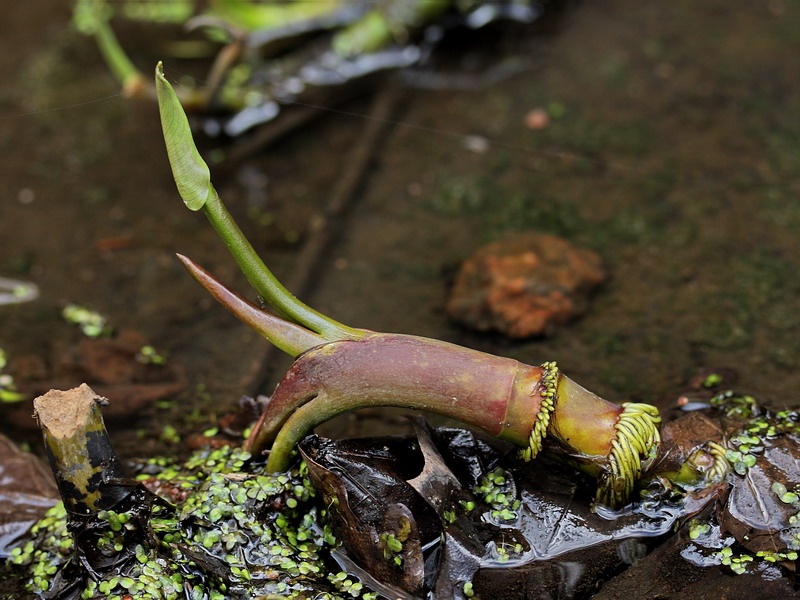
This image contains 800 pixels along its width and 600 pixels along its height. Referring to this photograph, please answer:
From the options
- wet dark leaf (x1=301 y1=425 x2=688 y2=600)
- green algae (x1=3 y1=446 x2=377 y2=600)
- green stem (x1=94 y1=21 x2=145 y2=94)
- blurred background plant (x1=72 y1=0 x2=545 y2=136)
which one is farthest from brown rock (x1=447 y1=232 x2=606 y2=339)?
green stem (x1=94 y1=21 x2=145 y2=94)

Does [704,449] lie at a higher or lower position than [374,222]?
higher

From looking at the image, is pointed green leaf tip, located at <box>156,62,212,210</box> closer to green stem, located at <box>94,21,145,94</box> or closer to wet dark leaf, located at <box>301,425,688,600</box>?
wet dark leaf, located at <box>301,425,688,600</box>

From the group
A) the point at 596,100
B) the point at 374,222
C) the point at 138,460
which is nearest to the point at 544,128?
the point at 596,100

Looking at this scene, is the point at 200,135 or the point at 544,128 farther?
the point at 200,135

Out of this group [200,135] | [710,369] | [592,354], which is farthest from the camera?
[200,135]

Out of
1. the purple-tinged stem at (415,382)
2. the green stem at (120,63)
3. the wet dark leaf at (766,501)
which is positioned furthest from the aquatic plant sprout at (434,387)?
the green stem at (120,63)

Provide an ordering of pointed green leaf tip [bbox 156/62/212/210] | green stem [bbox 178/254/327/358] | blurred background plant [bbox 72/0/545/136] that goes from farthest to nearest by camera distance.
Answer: blurred background plant [bbox 72/0/545/136]
green stem [bbox 178/254/327/358]
pointed green leaf tip [bbox 156/62/212/210]

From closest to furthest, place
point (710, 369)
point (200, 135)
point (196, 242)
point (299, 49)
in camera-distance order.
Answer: point (710, 369)
point (196, 242)
point (200, 135)
point (299, 49)

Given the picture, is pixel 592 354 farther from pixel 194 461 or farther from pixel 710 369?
pixel 194 461

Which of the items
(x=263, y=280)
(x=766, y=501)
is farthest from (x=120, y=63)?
(x=766, y=501)
